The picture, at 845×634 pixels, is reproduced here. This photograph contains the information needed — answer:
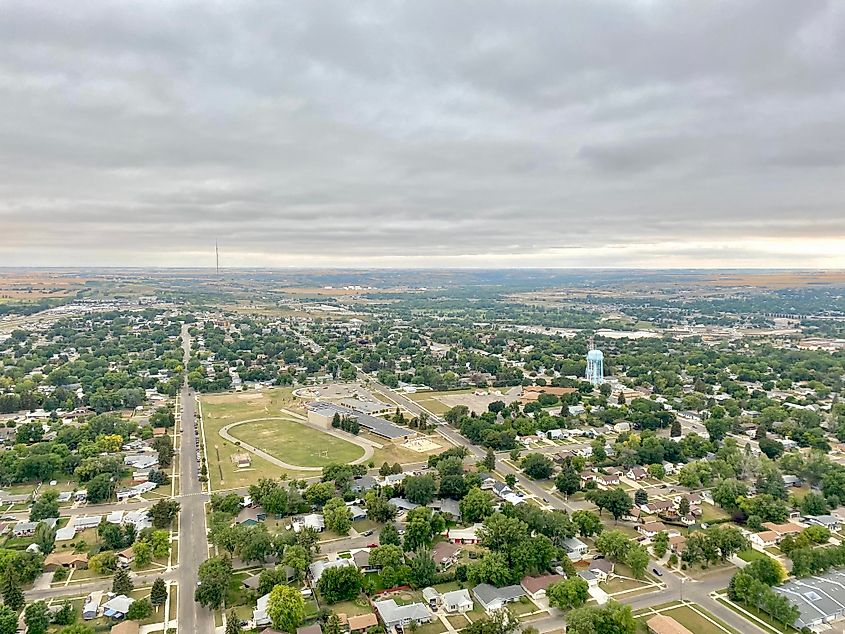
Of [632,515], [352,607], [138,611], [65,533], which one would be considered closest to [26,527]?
[65,533]

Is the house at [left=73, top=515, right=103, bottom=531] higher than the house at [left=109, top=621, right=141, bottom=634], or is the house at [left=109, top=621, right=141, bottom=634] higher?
the house at [left=109, top=621, right=141, bottom=634]

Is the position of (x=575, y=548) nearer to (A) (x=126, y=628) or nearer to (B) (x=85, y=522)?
(A) (x=126, y=628)

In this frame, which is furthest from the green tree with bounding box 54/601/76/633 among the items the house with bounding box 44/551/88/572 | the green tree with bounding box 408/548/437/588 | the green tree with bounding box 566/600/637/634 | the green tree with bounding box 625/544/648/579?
the green tree with bounding box 625/544/648/579

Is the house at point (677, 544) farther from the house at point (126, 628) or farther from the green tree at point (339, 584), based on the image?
the house at point (126, 628)

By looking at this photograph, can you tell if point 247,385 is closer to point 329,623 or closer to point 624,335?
point 329,623

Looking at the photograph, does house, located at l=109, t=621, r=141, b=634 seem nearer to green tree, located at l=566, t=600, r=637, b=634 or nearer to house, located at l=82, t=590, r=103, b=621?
house, located at l=82, t=590, r=103, b=621

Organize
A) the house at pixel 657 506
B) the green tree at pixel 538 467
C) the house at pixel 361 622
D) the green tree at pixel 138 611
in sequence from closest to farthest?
the house at pixel 361 622, the green tree at pixel 138 611, the house at pixel 657 506, the green tree at pixel 538 467

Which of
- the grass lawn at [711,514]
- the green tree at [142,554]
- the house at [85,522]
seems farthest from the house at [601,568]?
the house at [85,522]
